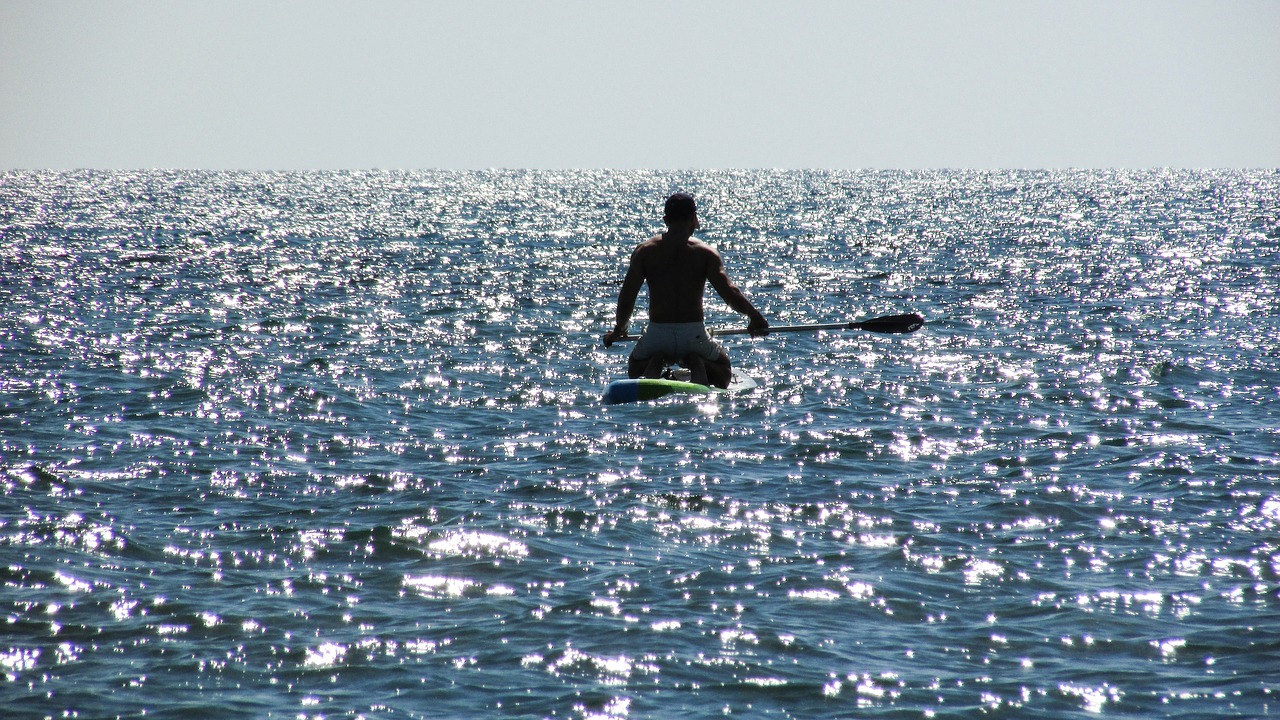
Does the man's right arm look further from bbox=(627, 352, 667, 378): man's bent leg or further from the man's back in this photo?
bbox=(627, 352, 667, 378): man's bent leg

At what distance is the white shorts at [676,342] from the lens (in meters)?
13.0

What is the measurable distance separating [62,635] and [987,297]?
2371 cm

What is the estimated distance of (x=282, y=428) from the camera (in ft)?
40.2

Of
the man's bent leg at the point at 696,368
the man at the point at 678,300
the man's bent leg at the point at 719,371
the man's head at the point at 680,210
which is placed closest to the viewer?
the man's head at the point at 680,210

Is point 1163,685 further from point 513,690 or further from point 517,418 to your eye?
point 517,418

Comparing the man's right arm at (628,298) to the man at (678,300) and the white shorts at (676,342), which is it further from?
the white shorts at (676,342)

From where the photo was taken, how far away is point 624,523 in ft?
28.2

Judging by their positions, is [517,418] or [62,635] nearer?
[62,635]

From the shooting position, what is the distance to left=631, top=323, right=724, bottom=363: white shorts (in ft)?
42.7

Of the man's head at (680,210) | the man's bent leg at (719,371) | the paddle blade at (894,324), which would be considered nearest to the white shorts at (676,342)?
the man's bent leg at (719,371)

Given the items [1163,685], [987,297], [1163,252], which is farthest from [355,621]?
[1163,252]

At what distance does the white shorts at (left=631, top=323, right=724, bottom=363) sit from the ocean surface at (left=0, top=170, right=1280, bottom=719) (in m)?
0.58

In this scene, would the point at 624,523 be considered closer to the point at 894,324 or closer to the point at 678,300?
the point at 678,300

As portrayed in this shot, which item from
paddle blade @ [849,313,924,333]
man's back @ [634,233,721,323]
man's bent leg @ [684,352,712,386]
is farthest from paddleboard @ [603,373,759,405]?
paddle blade @ [849,313,924,333]
